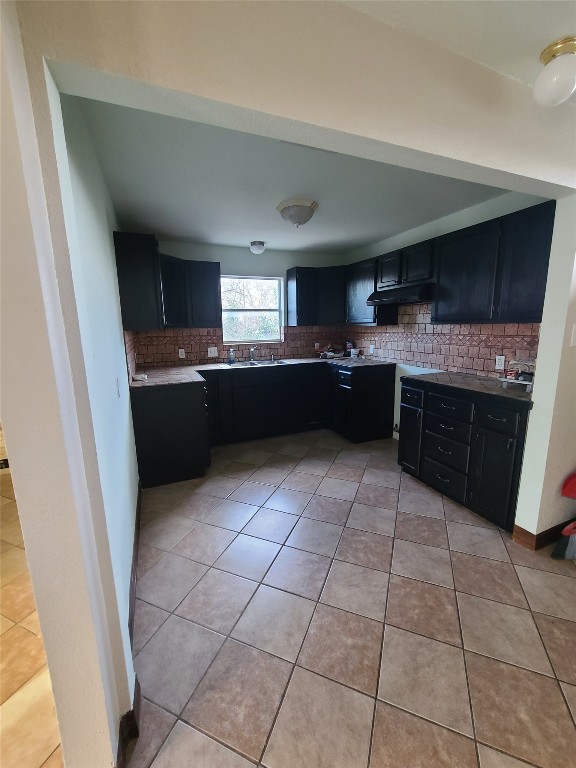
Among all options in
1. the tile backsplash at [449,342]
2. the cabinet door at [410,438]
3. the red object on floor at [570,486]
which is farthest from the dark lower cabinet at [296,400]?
the red object on floor at [570,486]

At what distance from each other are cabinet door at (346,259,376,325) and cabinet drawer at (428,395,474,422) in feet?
5.00

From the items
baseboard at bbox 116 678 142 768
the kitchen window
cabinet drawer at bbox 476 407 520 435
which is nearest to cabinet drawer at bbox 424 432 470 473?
cabinet drawer at bbox 476 407 520 435

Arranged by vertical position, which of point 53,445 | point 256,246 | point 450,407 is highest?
point 256,246

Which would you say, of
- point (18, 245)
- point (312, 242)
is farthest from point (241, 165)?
point (312, 242)

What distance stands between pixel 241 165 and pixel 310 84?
1189mm

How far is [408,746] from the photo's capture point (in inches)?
40.9

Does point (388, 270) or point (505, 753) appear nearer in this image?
point (505, 753)

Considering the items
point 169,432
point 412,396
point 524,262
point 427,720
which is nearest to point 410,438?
point 412,396

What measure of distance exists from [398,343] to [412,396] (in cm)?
115

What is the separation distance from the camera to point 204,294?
3.66m

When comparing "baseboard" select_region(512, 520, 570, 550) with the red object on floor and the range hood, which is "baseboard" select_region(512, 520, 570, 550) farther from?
the range hood

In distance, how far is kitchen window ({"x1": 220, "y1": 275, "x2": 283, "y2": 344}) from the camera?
4.11 m

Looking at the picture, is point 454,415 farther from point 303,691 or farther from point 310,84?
point 310,84

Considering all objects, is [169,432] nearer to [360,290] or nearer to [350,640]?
[350,640]
